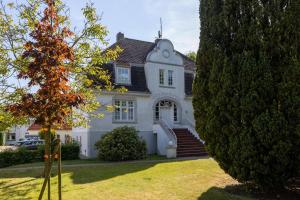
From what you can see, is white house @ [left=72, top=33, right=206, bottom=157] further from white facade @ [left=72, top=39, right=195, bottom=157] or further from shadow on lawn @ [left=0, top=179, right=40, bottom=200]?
shadow on lawn @ [left=0, top=179, right=40, bottom=200]

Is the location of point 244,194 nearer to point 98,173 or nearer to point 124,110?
point 98,173

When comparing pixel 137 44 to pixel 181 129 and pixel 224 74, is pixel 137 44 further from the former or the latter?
pixel 224 74

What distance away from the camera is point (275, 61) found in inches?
367

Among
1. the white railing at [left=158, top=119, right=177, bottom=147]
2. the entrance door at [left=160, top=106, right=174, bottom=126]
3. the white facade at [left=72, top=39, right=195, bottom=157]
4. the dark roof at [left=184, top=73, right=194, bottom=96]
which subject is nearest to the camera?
the white railing at [left=158, top=119, right=177, bottom=147]

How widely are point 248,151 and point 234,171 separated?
3.21 feet

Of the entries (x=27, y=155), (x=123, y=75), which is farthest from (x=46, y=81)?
(x=123, y=75)

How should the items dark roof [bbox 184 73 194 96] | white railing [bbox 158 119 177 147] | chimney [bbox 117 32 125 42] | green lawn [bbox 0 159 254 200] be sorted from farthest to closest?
chimney [bbox 117 32 125 42] < dark roof [bbox 184 73 194 96] < white railing [bbox 158 119 177 147] < green lawn [bbox 0 159 254 200]

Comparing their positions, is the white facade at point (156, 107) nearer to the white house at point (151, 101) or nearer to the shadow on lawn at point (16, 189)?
the white house at point (151, 101)

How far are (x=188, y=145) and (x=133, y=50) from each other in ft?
30.5

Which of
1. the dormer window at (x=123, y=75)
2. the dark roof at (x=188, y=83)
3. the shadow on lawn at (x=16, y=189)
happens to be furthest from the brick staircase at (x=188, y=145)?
the shadow on lawn at (x=16, y=189)

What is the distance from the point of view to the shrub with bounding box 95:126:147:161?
69.6ft

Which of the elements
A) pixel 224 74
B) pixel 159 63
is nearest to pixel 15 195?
pixel 224 74

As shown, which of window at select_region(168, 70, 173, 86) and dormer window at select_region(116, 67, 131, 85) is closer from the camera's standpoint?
dormer window at select_region(116, 67, 131, 85)

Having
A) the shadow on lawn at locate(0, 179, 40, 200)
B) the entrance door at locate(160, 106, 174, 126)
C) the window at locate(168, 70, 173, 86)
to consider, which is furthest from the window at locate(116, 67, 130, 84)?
the shadow on lawn at locate(0, 179, 40, 200)
